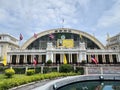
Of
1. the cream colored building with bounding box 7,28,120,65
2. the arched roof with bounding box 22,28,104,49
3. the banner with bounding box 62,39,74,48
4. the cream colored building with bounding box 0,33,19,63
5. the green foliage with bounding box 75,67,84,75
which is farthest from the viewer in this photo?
the arched roof with bounding box 22,28,104,49

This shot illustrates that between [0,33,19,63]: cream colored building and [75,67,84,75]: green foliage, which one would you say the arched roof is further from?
[75,67,84,75]: green foliage

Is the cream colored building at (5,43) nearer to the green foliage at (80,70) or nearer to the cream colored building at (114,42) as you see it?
the green foliage at (80,70)

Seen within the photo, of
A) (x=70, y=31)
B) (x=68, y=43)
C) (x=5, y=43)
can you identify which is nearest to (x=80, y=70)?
(x=68, y=43)

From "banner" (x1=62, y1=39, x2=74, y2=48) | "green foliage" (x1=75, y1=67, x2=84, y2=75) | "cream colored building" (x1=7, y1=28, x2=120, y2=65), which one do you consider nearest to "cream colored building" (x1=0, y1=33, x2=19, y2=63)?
"cream colored building" (x1=7, y1=28, x2=120, y2=65)

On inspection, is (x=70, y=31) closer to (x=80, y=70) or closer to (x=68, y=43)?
(x=68, y=43)

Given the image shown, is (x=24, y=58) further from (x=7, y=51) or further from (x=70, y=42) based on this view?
(x=70, y=42)

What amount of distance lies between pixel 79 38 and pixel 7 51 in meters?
29.3

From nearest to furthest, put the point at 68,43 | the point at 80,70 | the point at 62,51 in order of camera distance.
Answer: the point at 80,70
the point at 62,51
the point at 68,43

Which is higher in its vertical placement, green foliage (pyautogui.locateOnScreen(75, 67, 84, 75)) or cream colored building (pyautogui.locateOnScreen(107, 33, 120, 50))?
cream colored building (pyautogui.locateOnScreen(107, 33, 120, 50))

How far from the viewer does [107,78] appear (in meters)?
25.1

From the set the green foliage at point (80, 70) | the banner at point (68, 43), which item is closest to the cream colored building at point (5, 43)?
the banner at point (68, 43)

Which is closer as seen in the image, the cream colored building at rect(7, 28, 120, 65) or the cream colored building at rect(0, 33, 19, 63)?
the cream colored building at rect(7, 28, 120, 65)

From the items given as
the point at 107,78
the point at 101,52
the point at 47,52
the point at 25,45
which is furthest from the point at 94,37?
the point at 107,78

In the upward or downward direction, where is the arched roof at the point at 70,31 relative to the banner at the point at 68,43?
upward
